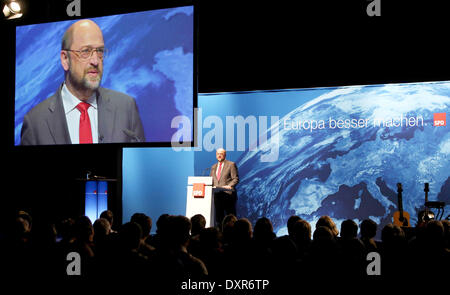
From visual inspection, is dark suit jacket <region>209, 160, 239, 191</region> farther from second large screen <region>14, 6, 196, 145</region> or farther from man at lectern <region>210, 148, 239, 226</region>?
second large screen <region>14, 6, 196, 145</region>

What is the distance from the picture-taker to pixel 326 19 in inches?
293

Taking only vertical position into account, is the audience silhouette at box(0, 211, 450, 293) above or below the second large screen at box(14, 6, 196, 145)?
below

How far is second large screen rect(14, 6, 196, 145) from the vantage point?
6.62 m

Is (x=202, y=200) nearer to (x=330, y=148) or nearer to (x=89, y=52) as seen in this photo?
(x=330, y=148)

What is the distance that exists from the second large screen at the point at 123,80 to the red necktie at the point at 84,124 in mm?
67

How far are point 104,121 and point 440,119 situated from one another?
4.94 metres

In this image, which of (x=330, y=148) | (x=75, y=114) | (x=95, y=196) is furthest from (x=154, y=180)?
(x=330, y=148)

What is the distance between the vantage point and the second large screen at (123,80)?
662cm

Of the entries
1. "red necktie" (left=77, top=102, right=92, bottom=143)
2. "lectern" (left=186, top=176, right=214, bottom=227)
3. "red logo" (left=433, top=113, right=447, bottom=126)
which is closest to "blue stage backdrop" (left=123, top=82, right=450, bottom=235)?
"red logo" (left=433, top=113, right=447, bottom=126)

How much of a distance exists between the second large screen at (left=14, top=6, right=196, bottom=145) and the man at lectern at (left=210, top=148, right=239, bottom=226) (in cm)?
101

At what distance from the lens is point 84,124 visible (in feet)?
22.9

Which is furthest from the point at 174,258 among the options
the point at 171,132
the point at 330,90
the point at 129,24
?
Result: the point at 330,90

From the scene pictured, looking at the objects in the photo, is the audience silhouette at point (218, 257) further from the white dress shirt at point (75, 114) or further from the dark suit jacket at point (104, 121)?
the white dress shirt at point (75, 114)

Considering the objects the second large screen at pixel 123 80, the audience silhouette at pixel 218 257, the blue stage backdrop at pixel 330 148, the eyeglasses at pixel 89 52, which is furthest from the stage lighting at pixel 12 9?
the audience silhouette at pixel 218 257
